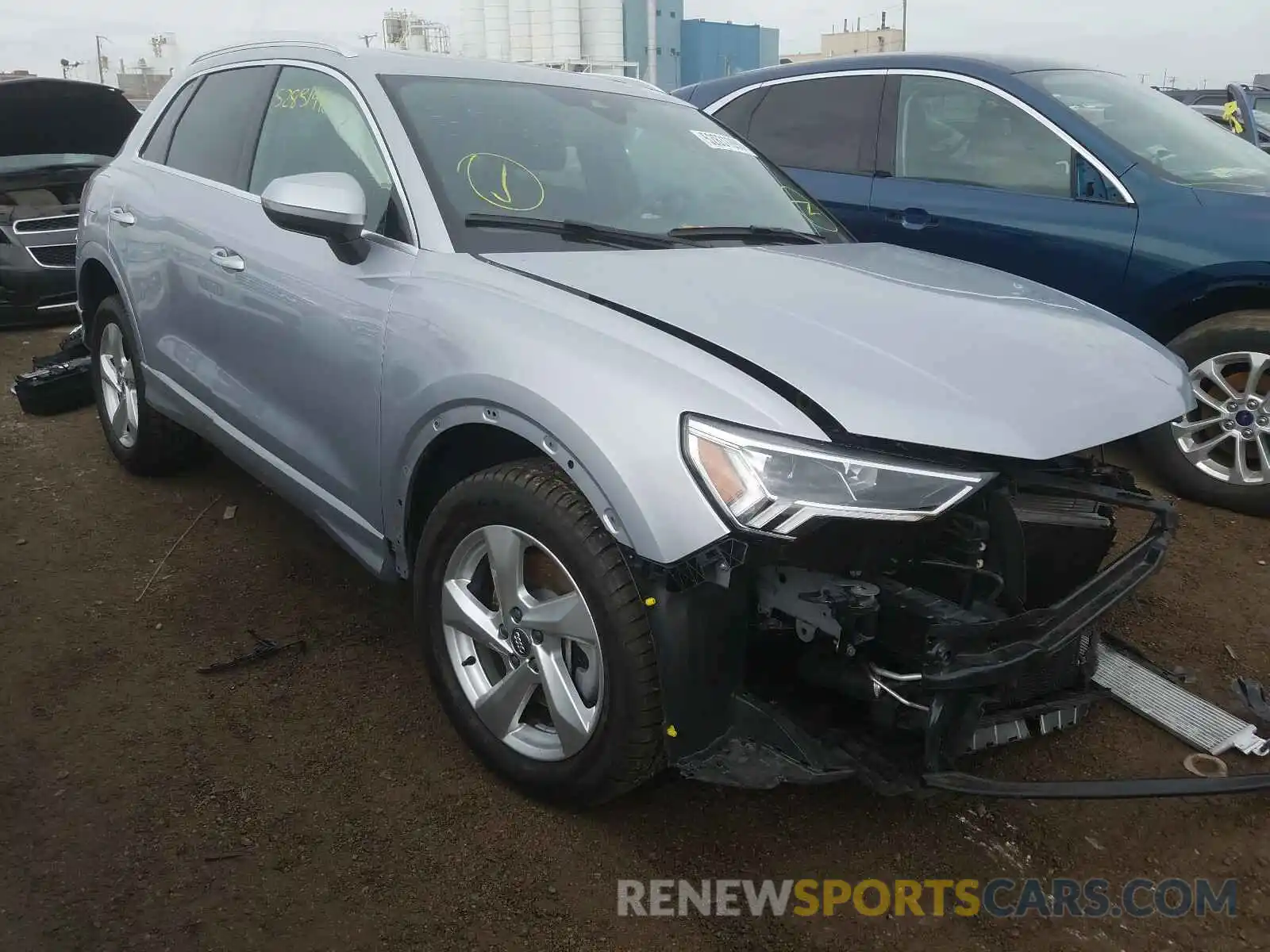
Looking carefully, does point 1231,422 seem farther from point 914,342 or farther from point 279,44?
point 279,44

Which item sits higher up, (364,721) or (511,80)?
(511,80)

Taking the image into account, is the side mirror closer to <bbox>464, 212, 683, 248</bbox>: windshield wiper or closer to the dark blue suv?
<bbox>464, 212, 683, 248</bbox>: windshield wiper

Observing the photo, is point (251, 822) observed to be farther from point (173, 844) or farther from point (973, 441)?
point (973, 441)

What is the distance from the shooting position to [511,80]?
118 inches

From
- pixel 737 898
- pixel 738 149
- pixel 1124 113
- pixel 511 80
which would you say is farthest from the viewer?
pixel 1124 113

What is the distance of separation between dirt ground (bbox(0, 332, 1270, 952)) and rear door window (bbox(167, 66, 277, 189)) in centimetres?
152

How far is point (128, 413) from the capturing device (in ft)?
14.1

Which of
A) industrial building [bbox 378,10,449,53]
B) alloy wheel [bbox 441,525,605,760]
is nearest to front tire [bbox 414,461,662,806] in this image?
alloy wheel [bbox 441,525,605,760]

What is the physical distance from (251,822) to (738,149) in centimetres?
255

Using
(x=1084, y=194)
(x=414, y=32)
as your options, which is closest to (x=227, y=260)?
(x=1084, y=194)

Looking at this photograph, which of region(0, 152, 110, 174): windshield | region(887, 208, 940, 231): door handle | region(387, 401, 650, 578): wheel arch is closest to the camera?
region(387, 401, 650, 578): wheel arch

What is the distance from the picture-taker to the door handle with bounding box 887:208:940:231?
4.50 metres

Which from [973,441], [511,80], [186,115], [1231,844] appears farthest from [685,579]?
[186,115]

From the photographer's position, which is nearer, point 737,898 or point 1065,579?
point 737,898
